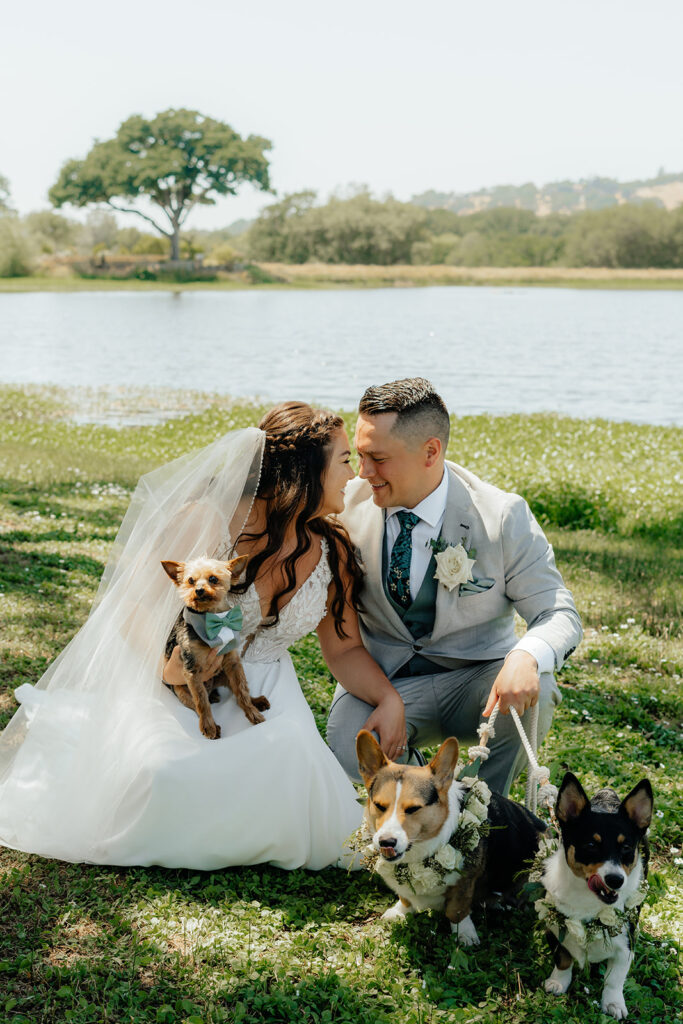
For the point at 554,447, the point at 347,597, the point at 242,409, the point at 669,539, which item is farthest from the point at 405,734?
the point at 242,409

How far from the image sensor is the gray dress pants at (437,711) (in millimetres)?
4824

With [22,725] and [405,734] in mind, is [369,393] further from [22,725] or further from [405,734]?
[22,725]

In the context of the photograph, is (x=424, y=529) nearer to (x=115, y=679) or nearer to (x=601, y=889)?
(x=115, y=679)

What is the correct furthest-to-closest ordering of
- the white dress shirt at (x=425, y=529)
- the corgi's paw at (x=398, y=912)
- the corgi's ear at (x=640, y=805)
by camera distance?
1. the white dress shirt at (x=425, y=529)
2. the corgi's paw at (x=398, y=912)
3. the corgi's ear at (x=640, y=805)

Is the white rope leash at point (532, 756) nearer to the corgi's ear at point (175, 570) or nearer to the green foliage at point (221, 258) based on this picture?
the corgi's ear at point (175, 570)

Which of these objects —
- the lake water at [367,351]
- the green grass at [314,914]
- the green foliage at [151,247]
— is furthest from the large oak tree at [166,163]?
the green grass at [314,914]

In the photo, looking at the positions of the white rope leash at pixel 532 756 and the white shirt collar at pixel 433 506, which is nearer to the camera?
the white rope leash at pixel 532 756

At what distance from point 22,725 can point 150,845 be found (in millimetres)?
1008

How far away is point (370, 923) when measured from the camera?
407 cm

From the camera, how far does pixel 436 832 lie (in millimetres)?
Answer: 3578

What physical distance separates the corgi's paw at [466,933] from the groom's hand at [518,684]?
88 cm

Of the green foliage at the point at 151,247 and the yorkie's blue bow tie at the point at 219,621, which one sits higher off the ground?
the green foliage at the point at 151,247

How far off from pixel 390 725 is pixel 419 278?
11136cm

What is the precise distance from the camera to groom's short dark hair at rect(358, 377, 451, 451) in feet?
15.3
